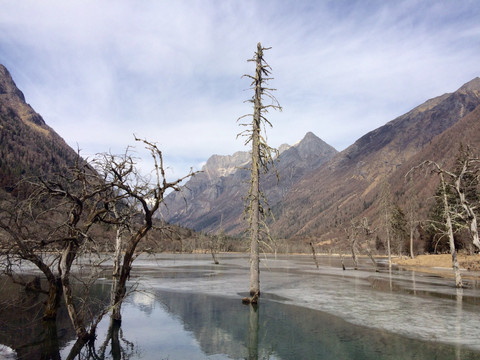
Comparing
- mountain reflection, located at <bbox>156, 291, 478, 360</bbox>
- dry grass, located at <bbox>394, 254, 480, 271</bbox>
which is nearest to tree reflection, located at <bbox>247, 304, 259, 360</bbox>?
mountain reflection, located at <bbox>156, 291, 478, 360</bbox>

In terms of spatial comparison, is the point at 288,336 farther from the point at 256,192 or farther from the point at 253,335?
the point at 256,192

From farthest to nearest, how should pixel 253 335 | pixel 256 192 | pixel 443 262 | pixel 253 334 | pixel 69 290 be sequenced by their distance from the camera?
pixel 443 262 → pixel 256 192 → pixel 253 334 → pixel 253 335 → pixel 69 290

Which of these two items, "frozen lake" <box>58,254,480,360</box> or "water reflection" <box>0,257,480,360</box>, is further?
"frozen lake" <box>58,254,480,360</box>

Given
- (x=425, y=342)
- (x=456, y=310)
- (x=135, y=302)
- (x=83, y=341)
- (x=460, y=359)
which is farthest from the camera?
(x=135, y=302)

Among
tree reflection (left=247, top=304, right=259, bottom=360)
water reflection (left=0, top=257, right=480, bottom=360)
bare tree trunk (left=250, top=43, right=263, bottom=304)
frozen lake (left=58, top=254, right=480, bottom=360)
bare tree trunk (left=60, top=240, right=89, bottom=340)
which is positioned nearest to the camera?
bare tree trunk (left=60, top=240, right=89, bottom=340)

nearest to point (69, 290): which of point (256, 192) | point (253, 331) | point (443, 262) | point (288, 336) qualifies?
point (253, 331)

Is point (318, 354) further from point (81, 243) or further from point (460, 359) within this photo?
point (81, 243)

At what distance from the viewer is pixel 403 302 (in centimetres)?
2291

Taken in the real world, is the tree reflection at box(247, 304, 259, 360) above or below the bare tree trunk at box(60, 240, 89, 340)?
below

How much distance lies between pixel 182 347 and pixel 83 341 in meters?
3.84

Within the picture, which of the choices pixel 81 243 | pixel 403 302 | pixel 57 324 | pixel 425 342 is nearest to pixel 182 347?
pixel 81 243

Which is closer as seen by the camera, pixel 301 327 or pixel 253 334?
pixel 253 334

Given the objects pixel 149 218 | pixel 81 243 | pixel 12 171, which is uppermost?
pixel 12 171

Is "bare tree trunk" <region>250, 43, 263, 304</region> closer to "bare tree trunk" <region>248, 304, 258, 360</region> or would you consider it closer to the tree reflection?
the tree reflection
